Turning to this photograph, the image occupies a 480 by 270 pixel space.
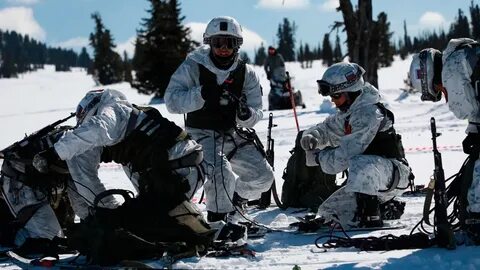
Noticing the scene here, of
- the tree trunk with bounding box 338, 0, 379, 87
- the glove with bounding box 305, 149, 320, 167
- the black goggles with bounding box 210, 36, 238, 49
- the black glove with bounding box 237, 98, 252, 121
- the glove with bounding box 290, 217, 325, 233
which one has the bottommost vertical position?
the glove with bounding box 290, 217, 325, 233

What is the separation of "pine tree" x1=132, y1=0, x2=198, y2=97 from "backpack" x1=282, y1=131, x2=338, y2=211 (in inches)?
974

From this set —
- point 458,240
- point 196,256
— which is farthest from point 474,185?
point 196,256

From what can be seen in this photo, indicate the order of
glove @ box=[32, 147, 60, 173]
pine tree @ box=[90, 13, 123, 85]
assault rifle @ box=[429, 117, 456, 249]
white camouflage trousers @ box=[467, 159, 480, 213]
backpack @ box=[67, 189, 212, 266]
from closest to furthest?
backpack @ box=[67, 189, 212, 266] → assault rifle @ box=[429, 117, 456, 249] → white camouflage trousers @ box=[467, 159, 480, 213] → glove @ box=[32, 147, 60, 173] → pine tree @ box=[90, 13, 123, 85]

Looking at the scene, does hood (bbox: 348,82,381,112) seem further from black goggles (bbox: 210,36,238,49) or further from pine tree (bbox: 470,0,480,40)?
pine tree (bbox: 470,0,480,40)

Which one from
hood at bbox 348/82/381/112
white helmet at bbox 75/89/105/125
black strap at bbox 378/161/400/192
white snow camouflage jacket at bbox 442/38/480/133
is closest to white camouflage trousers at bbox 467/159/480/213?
white snow camouflage jacket at bbox 442/38/480/133

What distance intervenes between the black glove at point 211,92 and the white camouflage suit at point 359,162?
1.08 m

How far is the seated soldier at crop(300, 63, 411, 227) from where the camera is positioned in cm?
532

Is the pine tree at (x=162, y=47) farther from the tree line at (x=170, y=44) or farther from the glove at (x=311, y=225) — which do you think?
the glove at (x=311, y=225)

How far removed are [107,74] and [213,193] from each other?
156ft

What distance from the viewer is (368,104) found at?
545 cm

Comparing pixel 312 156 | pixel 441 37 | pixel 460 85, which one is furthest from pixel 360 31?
pixel 441 37

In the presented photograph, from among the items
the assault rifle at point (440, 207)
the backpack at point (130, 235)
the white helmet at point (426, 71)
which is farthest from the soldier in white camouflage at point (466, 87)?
the backpack at point (130, 235)

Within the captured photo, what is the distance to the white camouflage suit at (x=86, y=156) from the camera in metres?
4.48

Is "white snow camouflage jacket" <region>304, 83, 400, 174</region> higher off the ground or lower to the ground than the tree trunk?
lower
